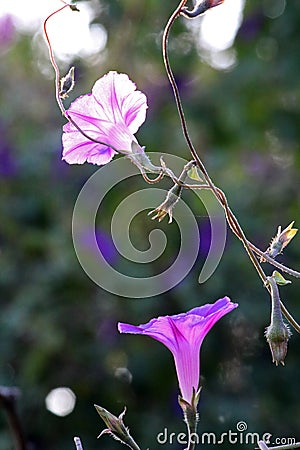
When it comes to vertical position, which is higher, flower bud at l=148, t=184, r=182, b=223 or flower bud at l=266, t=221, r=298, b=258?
flower bud at l=148, t=184, r=182, b=223

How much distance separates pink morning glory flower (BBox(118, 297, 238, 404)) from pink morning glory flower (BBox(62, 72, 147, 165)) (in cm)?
14

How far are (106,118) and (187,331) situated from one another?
0.17 metres

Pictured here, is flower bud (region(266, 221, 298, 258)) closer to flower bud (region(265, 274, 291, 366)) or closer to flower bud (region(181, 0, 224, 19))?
flower bud (region(265, 274, 291, 366))

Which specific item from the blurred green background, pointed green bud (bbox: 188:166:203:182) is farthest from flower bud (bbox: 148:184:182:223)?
the blurred green background

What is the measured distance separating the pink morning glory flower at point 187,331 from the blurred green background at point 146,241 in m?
1.12

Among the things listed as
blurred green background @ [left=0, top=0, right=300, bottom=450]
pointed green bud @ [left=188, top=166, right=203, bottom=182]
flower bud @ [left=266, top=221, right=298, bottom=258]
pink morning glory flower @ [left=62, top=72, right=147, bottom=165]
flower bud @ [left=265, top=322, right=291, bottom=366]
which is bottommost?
flower bud @ [left=265, top=322, right=291, bottom=366]

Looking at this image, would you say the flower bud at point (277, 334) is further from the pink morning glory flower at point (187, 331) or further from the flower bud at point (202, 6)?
the flower bud at point (202, 6)

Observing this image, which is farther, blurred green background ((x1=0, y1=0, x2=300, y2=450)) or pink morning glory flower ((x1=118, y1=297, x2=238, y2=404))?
blurred green background ((x1=0, y1=0, x2=300, y2=450))

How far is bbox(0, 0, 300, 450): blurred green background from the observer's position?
182cm

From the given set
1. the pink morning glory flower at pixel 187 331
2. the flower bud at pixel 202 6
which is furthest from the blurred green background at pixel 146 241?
the flower bud at pixel 202 6

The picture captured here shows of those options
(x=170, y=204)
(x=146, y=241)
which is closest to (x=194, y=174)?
(x=170, y=204)

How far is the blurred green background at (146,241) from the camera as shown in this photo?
1.82m

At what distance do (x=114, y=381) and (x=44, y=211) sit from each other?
44 cm

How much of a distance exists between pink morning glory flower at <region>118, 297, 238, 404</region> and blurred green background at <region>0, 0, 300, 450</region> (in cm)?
112
